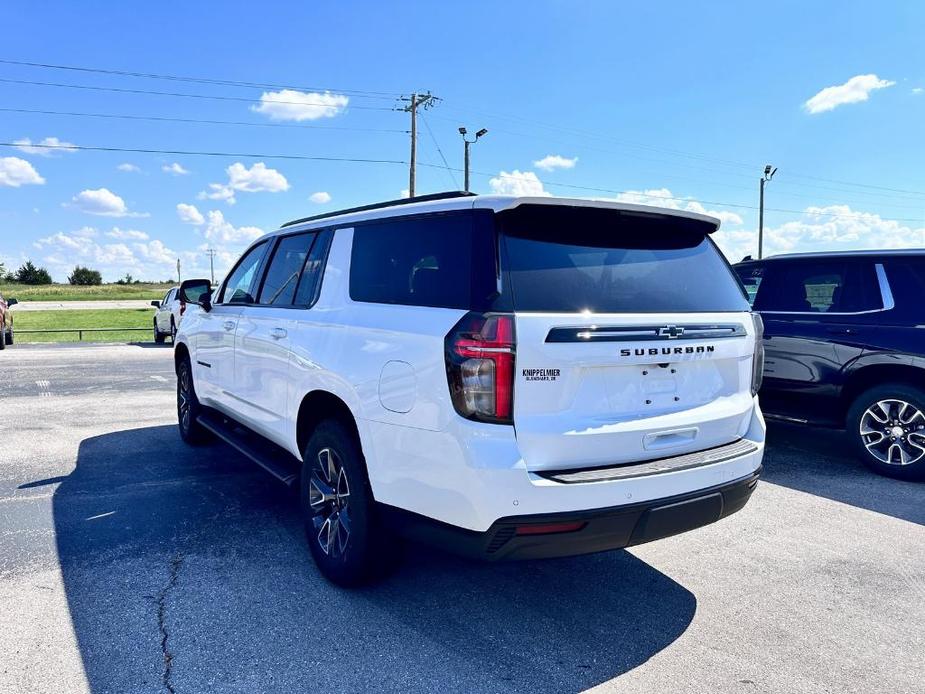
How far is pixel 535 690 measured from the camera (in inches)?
99.5

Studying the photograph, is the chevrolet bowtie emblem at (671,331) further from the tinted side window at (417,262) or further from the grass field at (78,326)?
the grass field at (78,326)

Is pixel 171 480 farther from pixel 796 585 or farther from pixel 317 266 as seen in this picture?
pixel 796 585

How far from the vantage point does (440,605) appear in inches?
126

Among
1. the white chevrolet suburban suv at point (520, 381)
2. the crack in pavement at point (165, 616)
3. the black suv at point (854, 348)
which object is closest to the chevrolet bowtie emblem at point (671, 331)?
the white chevrolet suburban suv at point (520, 381)

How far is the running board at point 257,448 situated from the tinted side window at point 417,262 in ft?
4.08

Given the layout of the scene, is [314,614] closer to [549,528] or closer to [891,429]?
[549,528]

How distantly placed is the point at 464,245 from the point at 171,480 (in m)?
3.64

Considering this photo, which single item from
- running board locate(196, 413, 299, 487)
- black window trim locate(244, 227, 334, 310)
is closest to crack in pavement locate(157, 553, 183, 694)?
running board locate(196, 413, 299, 487)

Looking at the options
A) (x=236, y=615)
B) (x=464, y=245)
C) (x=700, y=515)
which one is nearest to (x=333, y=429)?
(x=236, y=615)

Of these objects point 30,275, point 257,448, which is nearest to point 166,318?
point 257,448

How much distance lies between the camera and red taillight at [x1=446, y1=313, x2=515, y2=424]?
2.53 m

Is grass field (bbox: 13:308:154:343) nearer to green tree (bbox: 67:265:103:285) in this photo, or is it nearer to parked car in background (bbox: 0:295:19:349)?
parked car in background (bbox: 0:295:19:349)

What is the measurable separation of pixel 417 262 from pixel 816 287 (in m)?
4.55

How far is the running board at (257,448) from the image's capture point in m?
3.95
